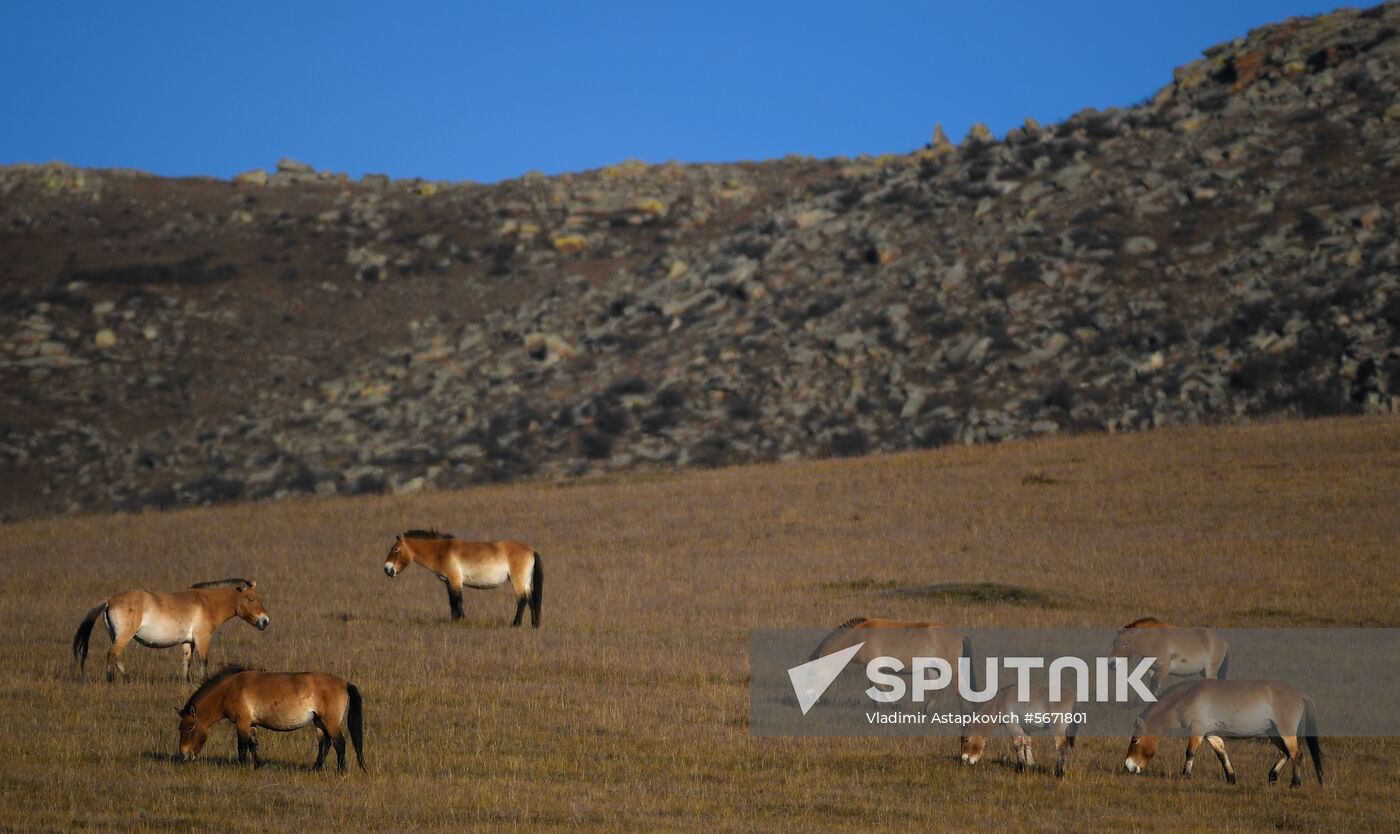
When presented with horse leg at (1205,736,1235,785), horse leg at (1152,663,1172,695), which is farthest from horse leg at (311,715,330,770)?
horse leg at (1152,663,1172,695)

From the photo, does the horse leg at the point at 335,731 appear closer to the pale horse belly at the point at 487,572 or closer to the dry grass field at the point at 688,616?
the dry grass field at the point at 688,616

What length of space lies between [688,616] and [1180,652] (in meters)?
10.0

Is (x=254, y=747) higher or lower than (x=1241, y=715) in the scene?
lower

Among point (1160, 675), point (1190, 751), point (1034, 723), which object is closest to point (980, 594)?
point (1160, 675)

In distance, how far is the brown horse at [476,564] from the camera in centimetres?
2300

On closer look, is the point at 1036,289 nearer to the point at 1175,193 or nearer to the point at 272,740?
the point at 1175,193

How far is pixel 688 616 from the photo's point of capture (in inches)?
944

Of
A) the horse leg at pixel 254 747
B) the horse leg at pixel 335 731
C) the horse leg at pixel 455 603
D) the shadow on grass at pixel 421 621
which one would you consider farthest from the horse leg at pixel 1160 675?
the horse leg at pixel 455 603

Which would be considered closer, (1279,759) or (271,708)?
(271,708)

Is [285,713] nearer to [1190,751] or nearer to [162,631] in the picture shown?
[162,631]

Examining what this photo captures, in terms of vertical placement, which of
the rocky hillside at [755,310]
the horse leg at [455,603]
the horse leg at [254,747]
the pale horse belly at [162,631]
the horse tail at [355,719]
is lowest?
the horse leg at [254,747]

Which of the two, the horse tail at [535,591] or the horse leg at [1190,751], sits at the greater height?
the horse tail at [535,591]

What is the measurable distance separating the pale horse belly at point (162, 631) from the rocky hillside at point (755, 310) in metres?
36.8

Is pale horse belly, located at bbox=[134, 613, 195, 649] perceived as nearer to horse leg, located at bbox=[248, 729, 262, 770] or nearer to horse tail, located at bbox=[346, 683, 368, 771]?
horse leg, located at bbox=[248, 729, 262, 770]
